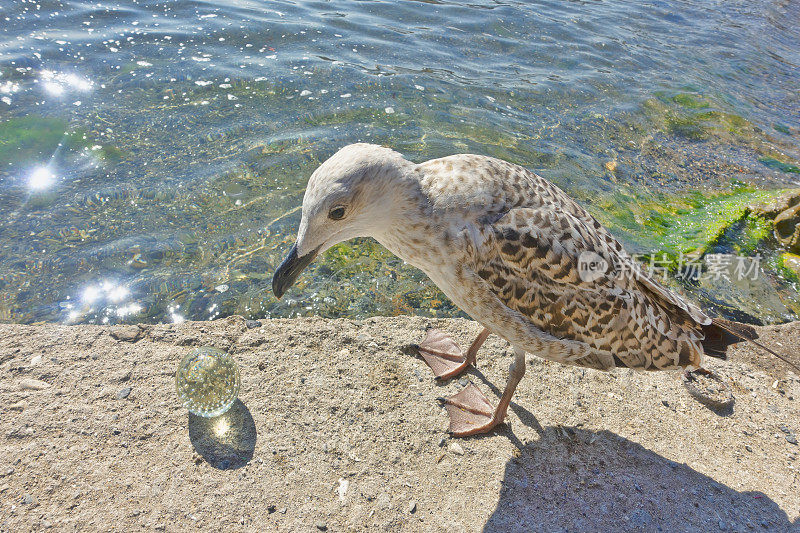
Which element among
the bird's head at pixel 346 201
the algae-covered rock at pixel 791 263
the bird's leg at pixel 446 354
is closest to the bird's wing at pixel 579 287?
the bird's head at pixel 346 201

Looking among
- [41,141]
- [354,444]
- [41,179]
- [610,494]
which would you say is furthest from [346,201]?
[41,141]

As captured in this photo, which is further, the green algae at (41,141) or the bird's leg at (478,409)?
the green algae at (41,141)

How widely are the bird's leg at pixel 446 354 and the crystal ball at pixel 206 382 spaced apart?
1492mm

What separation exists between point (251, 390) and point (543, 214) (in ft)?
7.67

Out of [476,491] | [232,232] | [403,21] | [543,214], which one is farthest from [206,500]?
[403,21]

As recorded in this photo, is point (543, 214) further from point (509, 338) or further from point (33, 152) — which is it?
point (33, 152)

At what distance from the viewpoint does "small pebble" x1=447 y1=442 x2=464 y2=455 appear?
323 centimetres

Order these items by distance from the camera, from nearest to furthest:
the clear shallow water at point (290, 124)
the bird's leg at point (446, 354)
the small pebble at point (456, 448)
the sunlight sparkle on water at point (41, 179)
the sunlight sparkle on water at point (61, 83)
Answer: the small pebble at point (456, 448)
the bird's leg at point (446, 354)
the clear shallow water at point (290, 124)
the sunlight sparkle on water at point (41, 179)
the sunlight sparkle on water at point (61, 83)

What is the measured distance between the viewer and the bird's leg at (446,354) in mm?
3797

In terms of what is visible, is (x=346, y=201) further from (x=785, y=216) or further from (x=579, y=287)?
(x=785, y=216)

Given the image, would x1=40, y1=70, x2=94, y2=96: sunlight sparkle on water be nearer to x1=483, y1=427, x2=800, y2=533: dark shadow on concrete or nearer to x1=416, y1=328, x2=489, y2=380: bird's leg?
x1=416, y1=328, x2=489, y2=380: bird's leg

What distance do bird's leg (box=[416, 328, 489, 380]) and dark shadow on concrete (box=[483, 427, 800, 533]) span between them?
0.79 metres

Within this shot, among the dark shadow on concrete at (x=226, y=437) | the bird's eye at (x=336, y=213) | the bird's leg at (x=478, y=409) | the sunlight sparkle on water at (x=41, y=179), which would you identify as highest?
the bird's eye at (x=336, y=213)

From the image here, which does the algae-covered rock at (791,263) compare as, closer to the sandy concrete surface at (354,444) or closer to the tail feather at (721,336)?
the sandy concrete surface at (354,444)
